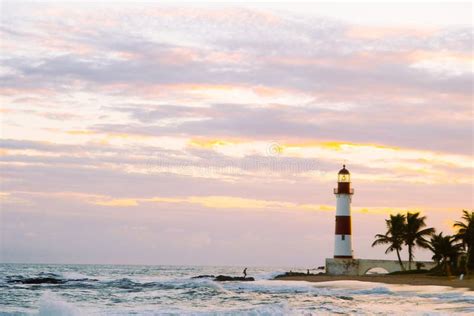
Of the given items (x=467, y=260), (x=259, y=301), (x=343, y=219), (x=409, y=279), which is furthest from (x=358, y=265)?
(x=259, y=301)

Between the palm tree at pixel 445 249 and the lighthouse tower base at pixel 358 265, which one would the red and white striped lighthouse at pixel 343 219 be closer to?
the lighthouse tower base at pixel 358 265

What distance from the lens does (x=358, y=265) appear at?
5434cm

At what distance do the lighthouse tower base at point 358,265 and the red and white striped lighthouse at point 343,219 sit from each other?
50 cm

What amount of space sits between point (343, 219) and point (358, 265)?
11.2 ft

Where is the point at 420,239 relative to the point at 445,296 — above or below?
above

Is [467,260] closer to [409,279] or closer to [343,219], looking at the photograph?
[409,279]

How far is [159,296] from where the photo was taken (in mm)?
41812

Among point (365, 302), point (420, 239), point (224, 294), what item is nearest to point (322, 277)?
point (420, 239)

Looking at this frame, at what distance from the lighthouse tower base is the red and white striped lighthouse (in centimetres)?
50

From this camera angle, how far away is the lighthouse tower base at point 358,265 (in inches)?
2133

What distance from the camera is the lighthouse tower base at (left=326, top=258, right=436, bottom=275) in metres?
54.2

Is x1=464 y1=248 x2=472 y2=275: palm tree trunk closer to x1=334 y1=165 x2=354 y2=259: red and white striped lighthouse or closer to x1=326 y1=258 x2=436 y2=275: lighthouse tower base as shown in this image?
x1=326 y1=258 x2=436 y2=275: lighthouse tower base

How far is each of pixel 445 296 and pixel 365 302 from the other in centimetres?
408

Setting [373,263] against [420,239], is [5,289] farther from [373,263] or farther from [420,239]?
[420,239]
